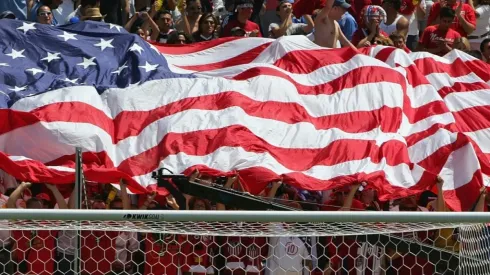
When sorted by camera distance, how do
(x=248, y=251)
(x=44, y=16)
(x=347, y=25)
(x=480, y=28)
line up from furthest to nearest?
(x=480, y=28) → (x=347, y=25) → (x=44, y=16) → (x=248, y=251)

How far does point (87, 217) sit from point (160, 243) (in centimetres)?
246

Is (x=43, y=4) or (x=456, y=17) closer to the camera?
(x=43, y=4)

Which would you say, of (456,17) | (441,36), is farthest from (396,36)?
(456,17)

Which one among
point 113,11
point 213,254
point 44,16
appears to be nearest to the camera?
point 213,254

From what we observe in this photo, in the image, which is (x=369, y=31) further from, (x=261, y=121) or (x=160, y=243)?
(x=160, y=243)

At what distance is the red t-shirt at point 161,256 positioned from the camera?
10109mm

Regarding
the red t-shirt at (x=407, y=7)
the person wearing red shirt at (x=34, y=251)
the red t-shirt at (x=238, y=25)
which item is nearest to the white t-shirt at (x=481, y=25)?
the red t-shirt at (x=407, y=7)

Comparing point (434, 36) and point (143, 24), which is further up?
point (143, 24)

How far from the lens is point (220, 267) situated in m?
10.3

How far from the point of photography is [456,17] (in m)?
17.8

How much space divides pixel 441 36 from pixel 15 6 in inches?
202

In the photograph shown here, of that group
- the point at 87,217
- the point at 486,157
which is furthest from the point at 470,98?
the point at 87,217

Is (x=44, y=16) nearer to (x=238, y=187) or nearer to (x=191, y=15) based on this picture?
(x=191, y=15)

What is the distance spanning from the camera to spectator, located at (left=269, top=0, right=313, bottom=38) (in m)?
17.0
